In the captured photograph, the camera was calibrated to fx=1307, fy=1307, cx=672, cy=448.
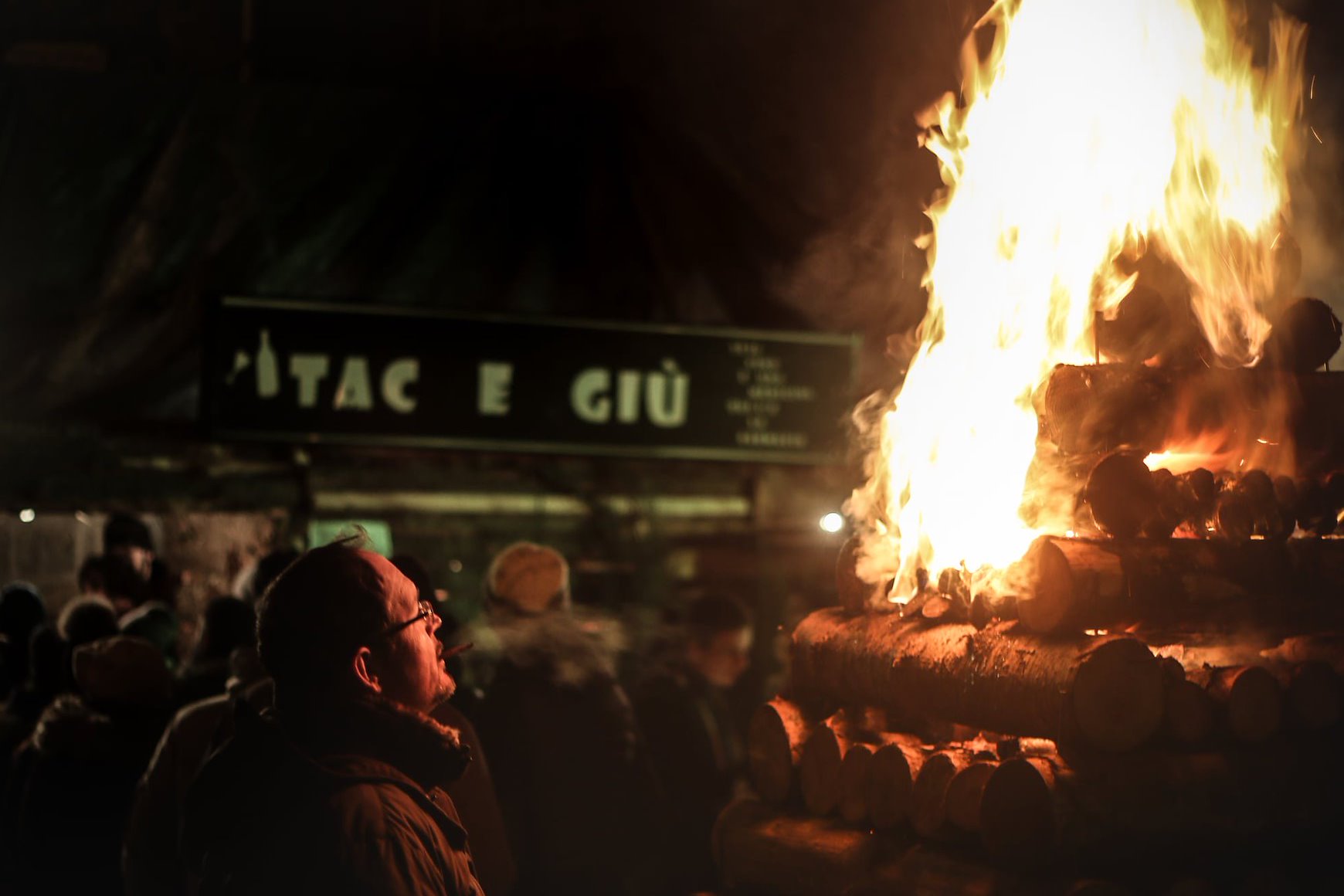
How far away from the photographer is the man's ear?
7.50 feet

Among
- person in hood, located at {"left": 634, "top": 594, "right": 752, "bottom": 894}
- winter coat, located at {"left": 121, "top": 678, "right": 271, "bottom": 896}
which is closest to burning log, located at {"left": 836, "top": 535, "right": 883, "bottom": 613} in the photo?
person in hood, located at {"left": 634, "top": 594, "right": 752, "bottom": 894}

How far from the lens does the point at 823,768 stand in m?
3.49

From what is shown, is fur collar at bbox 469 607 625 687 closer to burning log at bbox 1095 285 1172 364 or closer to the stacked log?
the stacked log

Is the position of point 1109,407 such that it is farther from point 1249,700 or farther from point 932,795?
point 932,795

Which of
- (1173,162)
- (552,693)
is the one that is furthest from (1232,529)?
(552,693)

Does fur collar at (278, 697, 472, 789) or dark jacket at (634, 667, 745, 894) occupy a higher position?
fur collar at (278, 697, 472, 789)

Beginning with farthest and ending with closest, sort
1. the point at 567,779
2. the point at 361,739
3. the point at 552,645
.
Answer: the point at 552,645
the point at 567,779
the point at 361,739

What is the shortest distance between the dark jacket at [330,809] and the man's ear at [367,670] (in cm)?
5

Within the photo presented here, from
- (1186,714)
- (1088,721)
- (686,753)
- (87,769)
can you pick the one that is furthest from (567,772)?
(1186,714)

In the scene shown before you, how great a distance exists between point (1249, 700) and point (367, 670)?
197cm

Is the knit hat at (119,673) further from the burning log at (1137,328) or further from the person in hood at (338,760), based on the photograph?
the burning log at (1137,328)

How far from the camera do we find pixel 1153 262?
12.1 feet

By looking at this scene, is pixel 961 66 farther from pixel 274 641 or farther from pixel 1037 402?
pixel 274 641

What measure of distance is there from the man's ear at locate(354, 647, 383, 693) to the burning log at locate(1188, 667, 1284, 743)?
188 centimetres
